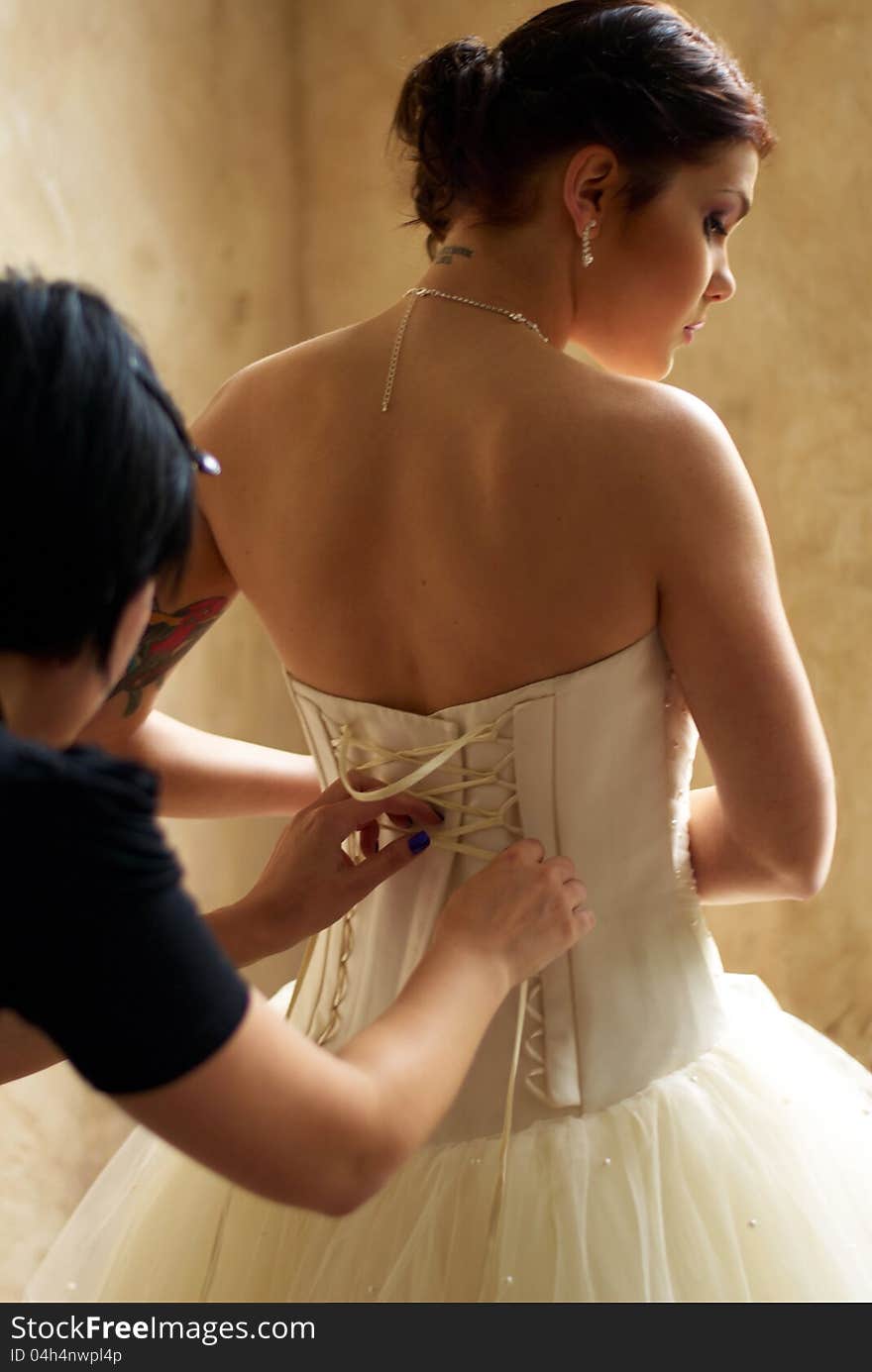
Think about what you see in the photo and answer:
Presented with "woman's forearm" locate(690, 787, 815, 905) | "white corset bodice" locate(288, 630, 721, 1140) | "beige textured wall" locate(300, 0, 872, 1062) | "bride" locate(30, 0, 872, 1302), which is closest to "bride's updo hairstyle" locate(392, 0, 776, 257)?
"bride" locate(30, 0, 872, 1302)

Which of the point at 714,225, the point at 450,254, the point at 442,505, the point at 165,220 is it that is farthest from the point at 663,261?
the point at 165,220

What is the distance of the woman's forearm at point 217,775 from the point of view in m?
1.32

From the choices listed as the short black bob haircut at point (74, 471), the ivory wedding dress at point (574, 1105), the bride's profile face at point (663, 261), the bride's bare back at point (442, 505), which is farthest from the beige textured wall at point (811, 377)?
the short black bob haircut at point (74, 471)

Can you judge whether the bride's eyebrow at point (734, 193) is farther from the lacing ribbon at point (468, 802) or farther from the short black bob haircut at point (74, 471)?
the short black bob haircut at point (74, 471)

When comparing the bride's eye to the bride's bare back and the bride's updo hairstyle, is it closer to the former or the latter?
the bride's updo hairstyle

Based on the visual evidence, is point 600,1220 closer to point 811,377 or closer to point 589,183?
point 589,183

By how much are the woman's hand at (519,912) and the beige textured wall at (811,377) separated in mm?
978

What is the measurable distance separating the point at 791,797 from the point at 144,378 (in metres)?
0.57
